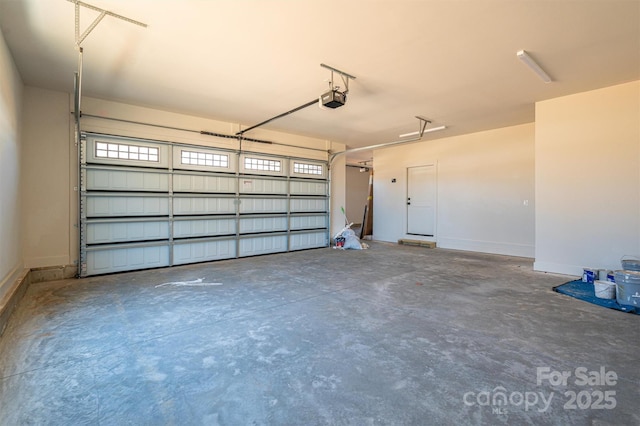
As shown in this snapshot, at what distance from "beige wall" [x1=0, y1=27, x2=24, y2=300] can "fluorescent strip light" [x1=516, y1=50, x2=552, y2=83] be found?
5449 millimetres

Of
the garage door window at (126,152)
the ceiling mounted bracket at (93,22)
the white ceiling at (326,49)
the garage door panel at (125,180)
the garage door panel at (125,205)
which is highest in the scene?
the white ceiling at (326,49)

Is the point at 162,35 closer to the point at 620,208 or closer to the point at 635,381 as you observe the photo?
the point at 635,381

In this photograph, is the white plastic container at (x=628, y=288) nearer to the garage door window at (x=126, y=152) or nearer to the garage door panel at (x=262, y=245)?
the garage door panel at (x=262, y=245)

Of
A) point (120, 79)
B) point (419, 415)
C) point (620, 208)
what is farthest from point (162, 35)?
point (620, 208)

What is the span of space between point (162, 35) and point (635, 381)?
4.81 metres

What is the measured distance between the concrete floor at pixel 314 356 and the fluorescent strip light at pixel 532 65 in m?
2.85

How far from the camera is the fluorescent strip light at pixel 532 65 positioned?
10.9 feet

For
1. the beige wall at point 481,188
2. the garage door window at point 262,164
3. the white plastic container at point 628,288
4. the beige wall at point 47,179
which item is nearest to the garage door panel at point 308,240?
the garage door window at point 262,164

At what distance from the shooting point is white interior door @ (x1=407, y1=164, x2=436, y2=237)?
26.3ft

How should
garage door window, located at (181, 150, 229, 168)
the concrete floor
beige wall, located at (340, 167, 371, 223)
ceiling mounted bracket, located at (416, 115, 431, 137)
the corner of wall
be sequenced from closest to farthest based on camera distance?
the concrete floor < the corner of wall < garage door window, located at (181, 150, 229, 168) < ceiling mounted bracket, located at (416, 115, 431, 137) < beige wall, located at (340, 167, 371, 223)

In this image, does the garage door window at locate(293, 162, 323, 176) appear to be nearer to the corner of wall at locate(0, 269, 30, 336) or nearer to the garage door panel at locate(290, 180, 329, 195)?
the garage door panel at locate(290, 180, 329, 195)

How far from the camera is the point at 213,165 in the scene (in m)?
6.02

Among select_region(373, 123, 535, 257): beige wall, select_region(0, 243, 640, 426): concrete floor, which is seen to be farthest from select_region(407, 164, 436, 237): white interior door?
select_region(0, 243, 640, 426): concrete floor

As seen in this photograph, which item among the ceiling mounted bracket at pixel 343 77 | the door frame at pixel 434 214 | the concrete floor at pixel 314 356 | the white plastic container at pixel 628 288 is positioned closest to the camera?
the concrete floor at pixel 314 356
